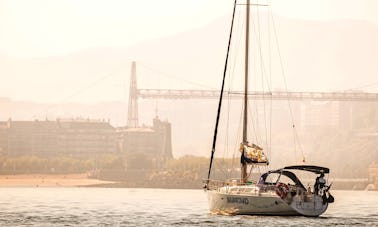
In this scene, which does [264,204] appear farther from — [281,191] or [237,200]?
[237,200]

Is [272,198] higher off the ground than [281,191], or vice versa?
[281,191]

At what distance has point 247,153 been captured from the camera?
76.1 meters

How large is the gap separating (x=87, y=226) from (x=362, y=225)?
17860mm

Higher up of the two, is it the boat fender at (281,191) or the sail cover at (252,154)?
the sail cover at (252,154)

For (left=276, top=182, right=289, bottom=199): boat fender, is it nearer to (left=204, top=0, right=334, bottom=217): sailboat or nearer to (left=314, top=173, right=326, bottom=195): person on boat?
(left=204, top=0, right=334, bottom=217): sailboat

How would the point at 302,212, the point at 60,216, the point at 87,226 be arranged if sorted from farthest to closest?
1. the point at 60,216
2. the point at 302,212
3. the point at 87,226

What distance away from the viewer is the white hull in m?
71.8

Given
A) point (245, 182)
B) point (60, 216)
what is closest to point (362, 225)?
point (245, 182)

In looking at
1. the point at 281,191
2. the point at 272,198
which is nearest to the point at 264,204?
the point at 272,198

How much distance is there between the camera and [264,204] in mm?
71812

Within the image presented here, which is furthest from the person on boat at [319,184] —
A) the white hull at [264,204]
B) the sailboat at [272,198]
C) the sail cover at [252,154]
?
the sail cover at [252,154]

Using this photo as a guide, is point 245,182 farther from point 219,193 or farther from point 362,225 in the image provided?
point 362,225

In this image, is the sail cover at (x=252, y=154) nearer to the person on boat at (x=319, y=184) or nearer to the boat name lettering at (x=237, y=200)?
the boat name lettering at (x=237, y=200)

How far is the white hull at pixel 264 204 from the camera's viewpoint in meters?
71.8
